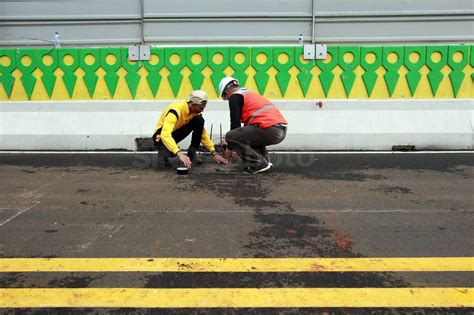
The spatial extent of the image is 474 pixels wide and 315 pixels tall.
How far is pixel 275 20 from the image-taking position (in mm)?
13250

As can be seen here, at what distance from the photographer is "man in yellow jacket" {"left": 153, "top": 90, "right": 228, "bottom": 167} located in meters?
6.57

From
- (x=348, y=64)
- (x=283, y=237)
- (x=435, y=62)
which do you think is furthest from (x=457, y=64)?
(x=283, y=237)

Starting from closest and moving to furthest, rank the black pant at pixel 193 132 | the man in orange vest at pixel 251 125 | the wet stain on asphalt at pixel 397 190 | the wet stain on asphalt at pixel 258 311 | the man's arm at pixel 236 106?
the wet stain on asphalt at pixel 258 311 → the wet stain on asphalt at pixel 397 190 → the man's arm at pixel 236 106 → the man in orange vest at pixel 251 125 → the black pant at pixel 193 132

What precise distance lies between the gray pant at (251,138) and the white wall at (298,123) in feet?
6.30

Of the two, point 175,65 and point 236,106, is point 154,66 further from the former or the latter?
point 236,106

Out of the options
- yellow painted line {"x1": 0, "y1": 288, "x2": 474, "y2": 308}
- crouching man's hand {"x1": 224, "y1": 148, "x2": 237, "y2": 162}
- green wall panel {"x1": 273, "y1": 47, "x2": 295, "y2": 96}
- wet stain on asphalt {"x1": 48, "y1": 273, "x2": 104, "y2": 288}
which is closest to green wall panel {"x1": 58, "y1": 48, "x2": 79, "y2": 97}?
crouching man's hand {"x1": 224, "y1": 148, "x2": 237, "y2": 162}

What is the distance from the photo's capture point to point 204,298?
2.91 meters

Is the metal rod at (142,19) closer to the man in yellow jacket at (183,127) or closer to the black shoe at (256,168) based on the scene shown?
the man in yellow jacket at (183,127)

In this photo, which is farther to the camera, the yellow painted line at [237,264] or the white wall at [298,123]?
the white wall at [298,123]

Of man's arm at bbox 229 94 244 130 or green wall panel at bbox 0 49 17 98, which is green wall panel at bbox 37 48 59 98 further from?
man's arm at bbox 229 94 244 130

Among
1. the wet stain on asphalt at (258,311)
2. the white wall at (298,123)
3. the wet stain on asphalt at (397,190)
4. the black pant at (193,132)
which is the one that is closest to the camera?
the wet stain on asphalt at (258,311)

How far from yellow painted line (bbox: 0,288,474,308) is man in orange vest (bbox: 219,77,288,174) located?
12.5ft

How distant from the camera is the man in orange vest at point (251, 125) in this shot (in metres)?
6.64

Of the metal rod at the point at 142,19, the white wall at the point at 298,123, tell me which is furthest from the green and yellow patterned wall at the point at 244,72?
the metal rod at the point at 142,19
